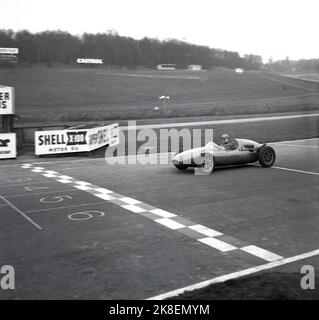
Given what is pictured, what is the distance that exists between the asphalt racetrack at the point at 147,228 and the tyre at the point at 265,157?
624mm

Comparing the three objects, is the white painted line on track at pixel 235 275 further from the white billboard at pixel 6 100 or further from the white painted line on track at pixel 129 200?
the white billboard at pixel 6 100

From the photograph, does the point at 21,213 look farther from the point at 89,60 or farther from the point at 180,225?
the point at 89,60

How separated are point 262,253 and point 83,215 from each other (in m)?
4.31

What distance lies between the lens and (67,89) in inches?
2628

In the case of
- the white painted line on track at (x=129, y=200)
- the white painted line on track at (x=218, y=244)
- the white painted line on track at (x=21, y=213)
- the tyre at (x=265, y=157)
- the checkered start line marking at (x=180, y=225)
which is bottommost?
the white painted line on track at (x=21, y=213)

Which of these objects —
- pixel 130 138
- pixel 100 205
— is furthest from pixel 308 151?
pixel 100 205

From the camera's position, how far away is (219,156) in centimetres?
1462

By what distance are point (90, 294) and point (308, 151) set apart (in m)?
16.7

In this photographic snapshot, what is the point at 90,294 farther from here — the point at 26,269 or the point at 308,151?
the point at 308,151

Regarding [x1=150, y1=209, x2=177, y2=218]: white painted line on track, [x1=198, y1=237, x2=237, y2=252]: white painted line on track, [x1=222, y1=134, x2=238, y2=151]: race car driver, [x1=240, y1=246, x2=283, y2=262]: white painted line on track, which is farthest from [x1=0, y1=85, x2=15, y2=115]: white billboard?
[x1=240, y1=246, x2=283, y2=262]: white painted line on track

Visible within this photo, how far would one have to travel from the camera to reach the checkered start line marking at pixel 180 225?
7.46m

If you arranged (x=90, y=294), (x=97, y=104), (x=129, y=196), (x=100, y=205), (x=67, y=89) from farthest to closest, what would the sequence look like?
(x=67, y=89) < (x=97, y=104) < (x=129, y=196) < (x=100, y=205) < (x=90, y=294)

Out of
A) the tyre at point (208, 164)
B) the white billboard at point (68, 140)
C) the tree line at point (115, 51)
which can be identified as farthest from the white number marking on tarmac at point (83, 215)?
the tree line at point (115, 51)

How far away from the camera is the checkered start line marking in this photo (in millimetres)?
7457
